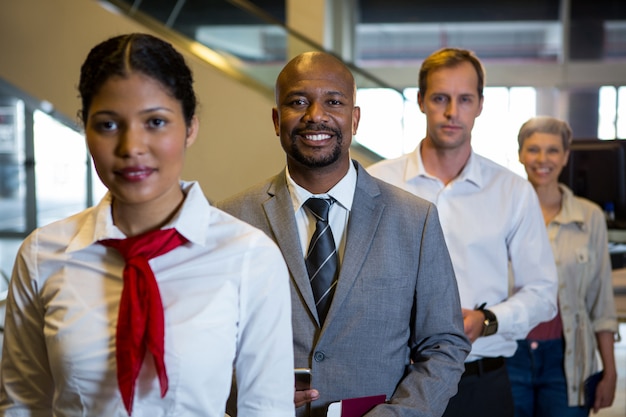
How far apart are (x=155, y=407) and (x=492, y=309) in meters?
1.39

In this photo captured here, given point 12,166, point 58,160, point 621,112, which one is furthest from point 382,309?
point 12,166

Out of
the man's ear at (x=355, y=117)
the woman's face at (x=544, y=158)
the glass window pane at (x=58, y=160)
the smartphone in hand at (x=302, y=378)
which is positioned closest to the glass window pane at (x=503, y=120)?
the glass window pane at (x=58, y=160)

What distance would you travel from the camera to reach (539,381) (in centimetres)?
323

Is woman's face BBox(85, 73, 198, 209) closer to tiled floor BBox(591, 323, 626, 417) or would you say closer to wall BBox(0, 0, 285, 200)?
tiled floor BBox(591, 323, 626, 417)

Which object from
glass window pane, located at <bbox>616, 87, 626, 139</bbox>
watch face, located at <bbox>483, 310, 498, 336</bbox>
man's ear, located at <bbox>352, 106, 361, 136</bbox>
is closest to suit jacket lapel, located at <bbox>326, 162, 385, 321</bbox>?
man's ear, located at <bbox>352, 106, 361, 136</bbox>

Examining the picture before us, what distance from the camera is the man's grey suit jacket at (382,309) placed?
1940 mm

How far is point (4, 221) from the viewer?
14555 mm

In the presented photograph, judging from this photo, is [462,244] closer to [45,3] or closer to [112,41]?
[112,41]

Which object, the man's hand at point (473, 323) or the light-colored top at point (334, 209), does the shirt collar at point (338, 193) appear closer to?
the light-colored top at point (334, 209)

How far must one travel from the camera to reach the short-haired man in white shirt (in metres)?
2.64

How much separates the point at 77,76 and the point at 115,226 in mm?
6666

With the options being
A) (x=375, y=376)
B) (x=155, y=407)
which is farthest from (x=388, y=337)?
(x=155, y=407)

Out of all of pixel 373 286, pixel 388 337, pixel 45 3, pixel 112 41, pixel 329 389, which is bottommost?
pixel 329 389

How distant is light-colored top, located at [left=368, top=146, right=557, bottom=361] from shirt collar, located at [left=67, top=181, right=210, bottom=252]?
1.30 metres
